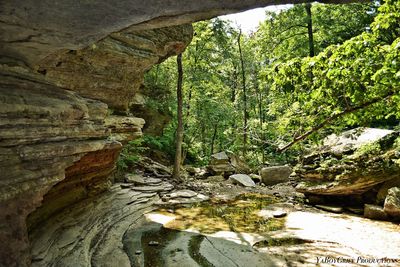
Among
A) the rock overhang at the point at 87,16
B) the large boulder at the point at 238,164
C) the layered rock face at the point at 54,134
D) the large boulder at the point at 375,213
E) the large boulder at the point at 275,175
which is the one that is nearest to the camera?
the rock overhang at the point at 87,16

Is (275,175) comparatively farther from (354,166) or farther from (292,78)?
(292,78)

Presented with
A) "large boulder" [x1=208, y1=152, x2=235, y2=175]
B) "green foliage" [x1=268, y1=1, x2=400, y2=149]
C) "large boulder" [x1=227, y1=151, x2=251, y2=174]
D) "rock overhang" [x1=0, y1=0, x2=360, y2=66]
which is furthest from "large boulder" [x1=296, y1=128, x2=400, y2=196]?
"large boulder" [x1=227, y1=151, x2=251, y2=174]

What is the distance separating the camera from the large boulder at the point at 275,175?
61.8 ft

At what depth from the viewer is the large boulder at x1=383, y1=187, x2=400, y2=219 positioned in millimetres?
8719

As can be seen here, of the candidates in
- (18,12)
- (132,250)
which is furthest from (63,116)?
(132,250)

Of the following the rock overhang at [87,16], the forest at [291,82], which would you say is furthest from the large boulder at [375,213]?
the rock overhang at [87,16]

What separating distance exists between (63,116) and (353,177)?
10090 mm

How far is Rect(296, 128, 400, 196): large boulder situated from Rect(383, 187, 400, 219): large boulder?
3.37ft

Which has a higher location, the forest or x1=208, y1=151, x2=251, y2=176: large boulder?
the forest

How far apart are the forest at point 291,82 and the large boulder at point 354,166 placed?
1015 mm

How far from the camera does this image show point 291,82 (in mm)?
5172

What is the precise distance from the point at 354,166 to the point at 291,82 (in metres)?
7.26

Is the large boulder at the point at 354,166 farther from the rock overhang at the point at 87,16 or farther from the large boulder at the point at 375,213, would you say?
the rock overhang at the point at 87,16

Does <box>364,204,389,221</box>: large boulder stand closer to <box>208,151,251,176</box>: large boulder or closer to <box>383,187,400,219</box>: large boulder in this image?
<box>383,187,400,219</box>: large boulder
